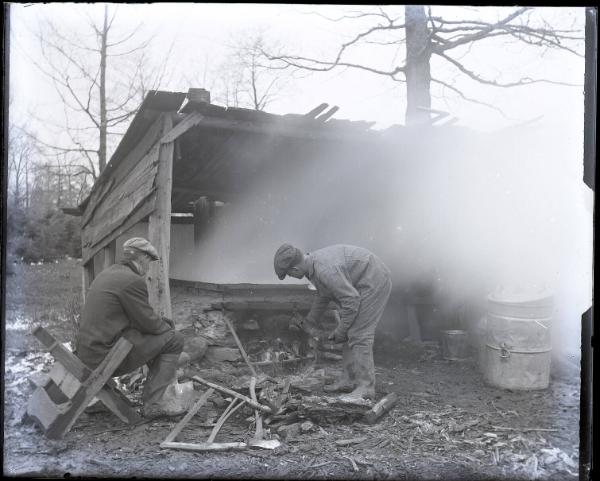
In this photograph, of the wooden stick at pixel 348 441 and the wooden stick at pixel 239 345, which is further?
the wooden stick at pixel 239 345

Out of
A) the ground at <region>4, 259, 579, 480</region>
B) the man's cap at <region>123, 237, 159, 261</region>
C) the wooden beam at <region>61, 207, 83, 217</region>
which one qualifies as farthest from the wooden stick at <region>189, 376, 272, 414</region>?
the wooden beam at <region>61, 207, 83, 217</region>

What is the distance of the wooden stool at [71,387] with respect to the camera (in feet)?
15.2

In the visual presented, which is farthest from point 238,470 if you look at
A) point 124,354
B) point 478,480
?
point 478,480

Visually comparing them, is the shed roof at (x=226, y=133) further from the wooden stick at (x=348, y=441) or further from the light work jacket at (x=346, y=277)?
the wooden stick at (x=348, y=441)

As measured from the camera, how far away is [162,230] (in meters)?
6.23

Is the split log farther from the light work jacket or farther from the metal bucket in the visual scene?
the metal bucket

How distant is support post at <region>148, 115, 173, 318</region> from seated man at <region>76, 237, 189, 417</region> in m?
0.92

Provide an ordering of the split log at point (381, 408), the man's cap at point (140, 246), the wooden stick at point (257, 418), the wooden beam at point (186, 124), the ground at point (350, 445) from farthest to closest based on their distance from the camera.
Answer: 1. the wooden beam at point (186, 124)
2. the split log at point (381, 408)
3. the man's cap at point (140, 246)
4. the wooden stick at point (257, 418)
5. the ground at point (350, 445)

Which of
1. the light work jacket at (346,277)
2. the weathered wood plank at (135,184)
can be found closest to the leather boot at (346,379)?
the light work jacket at (346,277)

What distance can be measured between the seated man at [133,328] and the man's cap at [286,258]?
4.61 feet

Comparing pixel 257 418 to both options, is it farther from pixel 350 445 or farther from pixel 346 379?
pixel 346 379

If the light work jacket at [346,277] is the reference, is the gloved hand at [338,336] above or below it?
below

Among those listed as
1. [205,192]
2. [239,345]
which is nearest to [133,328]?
[239,345]

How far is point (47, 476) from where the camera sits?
14.6 feet
